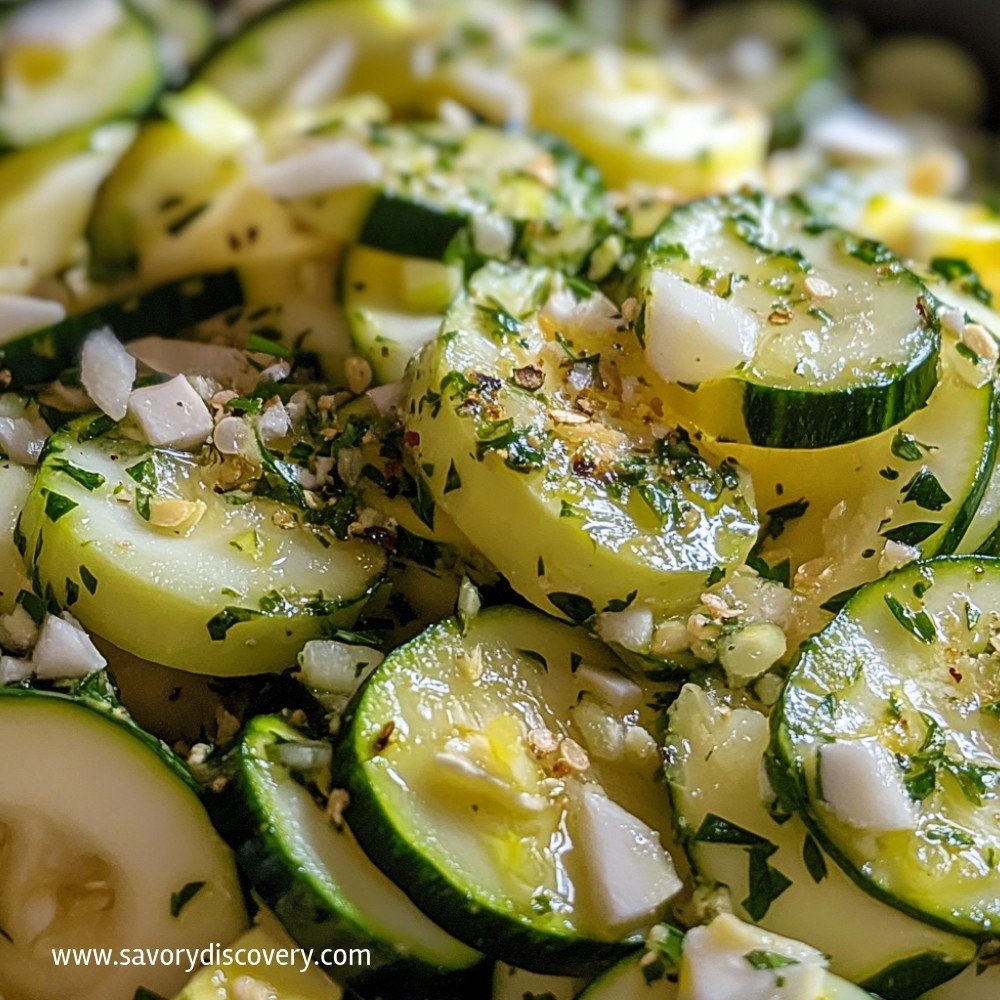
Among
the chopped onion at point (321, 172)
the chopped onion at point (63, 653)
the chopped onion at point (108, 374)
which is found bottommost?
the chopped onion at point (63, 653)

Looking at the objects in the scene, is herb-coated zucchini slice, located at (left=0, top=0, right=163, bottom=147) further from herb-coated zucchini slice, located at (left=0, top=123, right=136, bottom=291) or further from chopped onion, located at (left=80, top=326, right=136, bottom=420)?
chopped onion, located at (left=80, top=326, right=136, bottom=420)

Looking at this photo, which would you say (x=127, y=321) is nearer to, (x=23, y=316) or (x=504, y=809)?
(x=23, y=316)

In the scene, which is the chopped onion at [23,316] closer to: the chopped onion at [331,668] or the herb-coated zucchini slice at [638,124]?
the chopped onion at [331,668]

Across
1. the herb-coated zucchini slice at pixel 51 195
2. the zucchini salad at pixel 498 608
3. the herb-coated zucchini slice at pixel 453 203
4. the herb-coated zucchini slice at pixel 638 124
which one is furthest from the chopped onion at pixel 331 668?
the herb-coated zucchini slice at pixel 638 124

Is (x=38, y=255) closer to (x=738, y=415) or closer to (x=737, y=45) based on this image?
(x=738, y=415)

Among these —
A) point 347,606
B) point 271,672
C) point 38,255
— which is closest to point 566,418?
point 347,606

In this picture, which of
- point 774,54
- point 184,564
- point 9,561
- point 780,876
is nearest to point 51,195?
point 9,561
